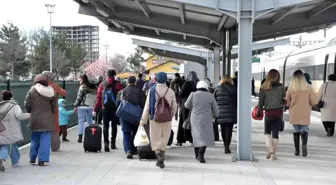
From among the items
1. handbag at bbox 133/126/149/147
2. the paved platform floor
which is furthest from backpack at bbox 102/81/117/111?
handbag at bbox 133/126/149/147

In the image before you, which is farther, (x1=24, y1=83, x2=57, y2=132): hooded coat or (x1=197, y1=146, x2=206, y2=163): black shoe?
(x1=197, y1=146, x2=206, y2=163): black shoe

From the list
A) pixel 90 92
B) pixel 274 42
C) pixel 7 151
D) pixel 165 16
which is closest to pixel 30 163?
pixel 7 151

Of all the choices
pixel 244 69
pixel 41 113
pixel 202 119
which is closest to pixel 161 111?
pixel 202 119

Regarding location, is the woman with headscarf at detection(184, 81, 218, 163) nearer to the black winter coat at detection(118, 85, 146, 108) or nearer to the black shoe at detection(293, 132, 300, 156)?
the black winter coat at detection(118, 85, 146, 108)

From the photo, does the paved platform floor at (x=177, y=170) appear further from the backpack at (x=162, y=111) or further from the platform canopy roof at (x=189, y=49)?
the platform canopy roof at (x=189, y=49)

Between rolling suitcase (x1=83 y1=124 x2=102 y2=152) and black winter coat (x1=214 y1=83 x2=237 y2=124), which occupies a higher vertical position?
black winter coat (x1=214 y1=83 x2=237 y2=124)

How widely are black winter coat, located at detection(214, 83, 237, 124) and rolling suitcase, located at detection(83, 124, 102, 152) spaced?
A: 264 cm

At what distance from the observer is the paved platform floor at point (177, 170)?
7453mm

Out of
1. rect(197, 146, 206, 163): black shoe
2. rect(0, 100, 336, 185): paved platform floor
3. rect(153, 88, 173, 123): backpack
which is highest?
rect(153, 88, 173, 123): backpack

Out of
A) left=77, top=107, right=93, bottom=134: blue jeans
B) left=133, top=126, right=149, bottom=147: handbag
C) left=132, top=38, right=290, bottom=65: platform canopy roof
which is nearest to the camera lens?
left=133, top=126, right=149, bottom=147: handbag

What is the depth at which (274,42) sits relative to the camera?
2266 cm

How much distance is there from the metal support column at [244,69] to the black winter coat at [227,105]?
36.0 inches

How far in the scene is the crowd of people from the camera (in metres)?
8.52

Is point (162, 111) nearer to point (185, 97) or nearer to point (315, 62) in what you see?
point (185, 97)
